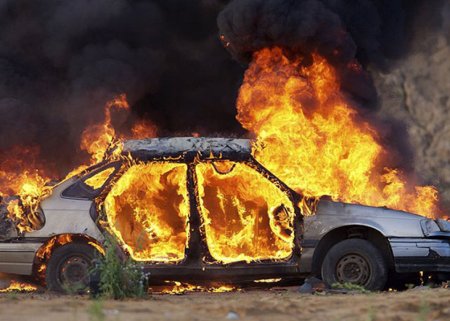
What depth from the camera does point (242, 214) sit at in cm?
834

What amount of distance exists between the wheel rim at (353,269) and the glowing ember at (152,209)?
171 cm

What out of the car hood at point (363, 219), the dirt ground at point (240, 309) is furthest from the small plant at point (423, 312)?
the car hood at point (363, 219)

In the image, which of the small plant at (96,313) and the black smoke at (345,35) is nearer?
the small plant at (96,313)

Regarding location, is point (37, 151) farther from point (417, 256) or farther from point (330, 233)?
point (417, 256)

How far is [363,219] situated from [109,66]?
8752mm

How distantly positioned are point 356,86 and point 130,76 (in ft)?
16.2

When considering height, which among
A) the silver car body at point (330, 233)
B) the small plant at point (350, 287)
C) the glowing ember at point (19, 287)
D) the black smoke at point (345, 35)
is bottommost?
the glowing ember at point (19, 287)

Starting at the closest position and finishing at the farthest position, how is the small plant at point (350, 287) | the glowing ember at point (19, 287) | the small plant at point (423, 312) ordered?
1. the small plant at point (423, 312)
2. the small plant at point (350, 287)
3. the glowing ember at point (19, 287)

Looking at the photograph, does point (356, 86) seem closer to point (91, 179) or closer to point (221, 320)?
point (91, 179)

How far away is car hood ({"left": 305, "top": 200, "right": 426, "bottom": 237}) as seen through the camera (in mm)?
7996

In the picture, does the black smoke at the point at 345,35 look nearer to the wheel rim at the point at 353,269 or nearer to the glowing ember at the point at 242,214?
the glowing ember at the point at 242,214

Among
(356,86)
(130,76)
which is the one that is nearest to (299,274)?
(356,86)

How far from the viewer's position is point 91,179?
8.26 m

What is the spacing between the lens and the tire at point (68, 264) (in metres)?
8.04
